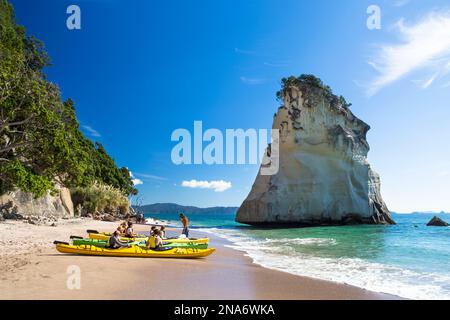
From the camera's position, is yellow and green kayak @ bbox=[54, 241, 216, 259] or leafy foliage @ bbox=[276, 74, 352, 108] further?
leafy foliage @ bbox=[276, 74, 352, 108]

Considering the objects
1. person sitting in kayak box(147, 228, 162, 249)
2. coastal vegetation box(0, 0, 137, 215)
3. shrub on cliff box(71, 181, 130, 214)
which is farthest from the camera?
shrub on cliff box(71, 181, 130, 214)

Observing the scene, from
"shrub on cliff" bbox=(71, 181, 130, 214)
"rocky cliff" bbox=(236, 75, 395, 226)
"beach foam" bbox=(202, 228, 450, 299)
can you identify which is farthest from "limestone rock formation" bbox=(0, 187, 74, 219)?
"rocky cliff" bbox=(236, 75, 395, 226)

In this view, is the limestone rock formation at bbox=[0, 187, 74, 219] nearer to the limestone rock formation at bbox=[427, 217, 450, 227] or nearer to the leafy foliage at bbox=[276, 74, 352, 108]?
the leafy foliage at bbox=[276, 74, 352, 108]

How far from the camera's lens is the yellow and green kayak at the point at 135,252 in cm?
1109

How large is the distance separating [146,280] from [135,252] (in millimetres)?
3974

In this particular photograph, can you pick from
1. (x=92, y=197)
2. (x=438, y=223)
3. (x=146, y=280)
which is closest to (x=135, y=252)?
(x=146, y=280)

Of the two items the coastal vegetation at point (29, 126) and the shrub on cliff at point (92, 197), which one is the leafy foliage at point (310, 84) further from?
the coastal vegetation at point (29, 126)

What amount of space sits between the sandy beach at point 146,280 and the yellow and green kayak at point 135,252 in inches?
18.7

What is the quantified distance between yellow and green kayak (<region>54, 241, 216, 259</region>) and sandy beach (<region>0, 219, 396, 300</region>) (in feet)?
1.56

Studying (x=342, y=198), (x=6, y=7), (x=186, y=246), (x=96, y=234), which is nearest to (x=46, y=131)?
(x=96, y=234)

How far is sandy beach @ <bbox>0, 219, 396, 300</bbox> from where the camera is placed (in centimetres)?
643

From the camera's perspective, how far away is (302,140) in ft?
150

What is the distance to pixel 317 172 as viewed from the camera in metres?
44.7

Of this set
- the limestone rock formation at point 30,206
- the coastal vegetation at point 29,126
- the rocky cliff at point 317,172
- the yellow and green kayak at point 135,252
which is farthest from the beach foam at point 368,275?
the rocky cliff at point 317,172
